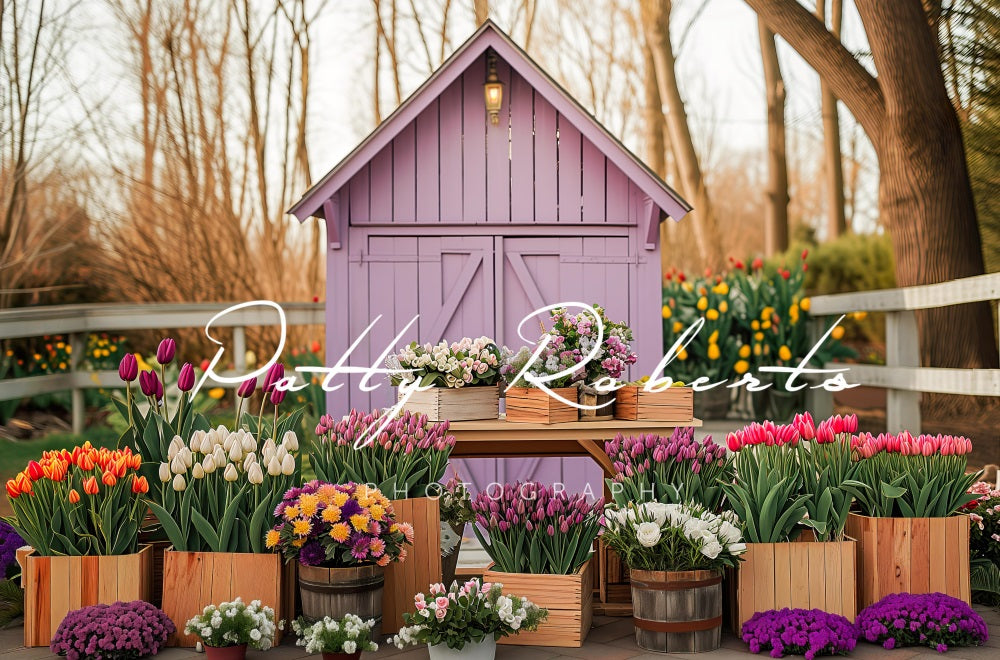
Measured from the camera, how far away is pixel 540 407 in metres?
5.35

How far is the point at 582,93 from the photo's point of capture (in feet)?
61.7

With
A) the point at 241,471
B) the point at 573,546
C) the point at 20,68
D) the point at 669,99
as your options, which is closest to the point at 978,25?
the point at 669,99

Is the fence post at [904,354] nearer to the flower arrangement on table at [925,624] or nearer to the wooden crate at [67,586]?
the flower arrangement on table at [925,624]

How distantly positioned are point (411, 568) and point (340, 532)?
0.66 m

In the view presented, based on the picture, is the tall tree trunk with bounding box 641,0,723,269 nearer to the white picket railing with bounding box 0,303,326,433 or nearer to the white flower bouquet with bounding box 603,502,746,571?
the white picket railing with bounding box 0,303,326,433

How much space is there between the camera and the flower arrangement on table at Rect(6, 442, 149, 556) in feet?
15.5

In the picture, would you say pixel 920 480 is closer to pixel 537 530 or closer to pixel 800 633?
pixel 800 633

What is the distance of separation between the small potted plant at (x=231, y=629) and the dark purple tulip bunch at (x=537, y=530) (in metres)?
1.03

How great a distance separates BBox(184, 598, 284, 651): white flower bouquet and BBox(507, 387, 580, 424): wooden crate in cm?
165

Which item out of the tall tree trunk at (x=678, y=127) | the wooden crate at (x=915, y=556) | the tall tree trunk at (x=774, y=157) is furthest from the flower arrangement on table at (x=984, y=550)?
the tall tree trunk at (x=774, y=157)

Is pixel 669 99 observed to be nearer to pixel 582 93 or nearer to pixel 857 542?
pixel 582 93

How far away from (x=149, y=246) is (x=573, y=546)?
939cm

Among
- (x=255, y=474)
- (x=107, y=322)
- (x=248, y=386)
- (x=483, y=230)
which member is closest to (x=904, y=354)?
(x=483, y=230)

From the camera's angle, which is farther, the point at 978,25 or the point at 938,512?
the point at 978,25
